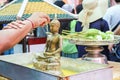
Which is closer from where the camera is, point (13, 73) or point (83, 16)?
point (13, 73)

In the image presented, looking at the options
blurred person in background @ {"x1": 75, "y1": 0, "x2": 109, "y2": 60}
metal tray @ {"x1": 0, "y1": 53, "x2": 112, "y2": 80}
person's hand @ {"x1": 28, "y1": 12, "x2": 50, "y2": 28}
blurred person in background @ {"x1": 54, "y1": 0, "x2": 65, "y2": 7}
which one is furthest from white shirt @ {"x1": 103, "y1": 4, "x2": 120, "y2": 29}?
person's hand @ {"x1": 28, "y1": 12, "x2": 50, "y2": 28}

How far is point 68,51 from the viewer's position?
2498mm

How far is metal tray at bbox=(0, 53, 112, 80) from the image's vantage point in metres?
0.92

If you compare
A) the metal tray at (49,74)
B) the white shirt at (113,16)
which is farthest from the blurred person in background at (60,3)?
the metal tray at (49,74)

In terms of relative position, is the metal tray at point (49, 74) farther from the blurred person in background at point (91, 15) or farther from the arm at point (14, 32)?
the blurred person in background at point (91, 15)

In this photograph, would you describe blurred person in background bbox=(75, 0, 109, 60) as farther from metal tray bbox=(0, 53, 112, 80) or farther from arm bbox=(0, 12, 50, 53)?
arm bbox=(0, 12, 50, 53)

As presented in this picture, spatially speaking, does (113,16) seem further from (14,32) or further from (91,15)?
(14,32)

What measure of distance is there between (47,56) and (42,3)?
1.50 ft

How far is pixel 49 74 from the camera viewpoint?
91cm

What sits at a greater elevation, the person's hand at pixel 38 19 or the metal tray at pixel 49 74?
the person's hand at pixel 38 19

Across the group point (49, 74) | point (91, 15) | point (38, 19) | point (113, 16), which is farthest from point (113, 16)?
point (49, 74)

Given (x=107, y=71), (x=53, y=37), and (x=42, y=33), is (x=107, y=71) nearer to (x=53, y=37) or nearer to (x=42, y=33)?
(x=53, y=37)

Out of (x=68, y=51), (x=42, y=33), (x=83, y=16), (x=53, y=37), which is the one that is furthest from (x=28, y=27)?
(x=42, y=33)

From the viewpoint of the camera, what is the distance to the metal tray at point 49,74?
923mm
